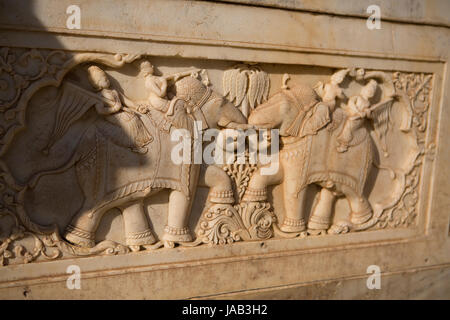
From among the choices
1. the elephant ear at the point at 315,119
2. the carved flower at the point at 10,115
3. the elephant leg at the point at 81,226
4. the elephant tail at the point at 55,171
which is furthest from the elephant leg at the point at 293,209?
the carved flower at the point at 10,115

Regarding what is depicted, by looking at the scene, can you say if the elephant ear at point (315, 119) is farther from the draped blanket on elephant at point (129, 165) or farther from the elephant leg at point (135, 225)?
the elephant leg at point (135, 225)

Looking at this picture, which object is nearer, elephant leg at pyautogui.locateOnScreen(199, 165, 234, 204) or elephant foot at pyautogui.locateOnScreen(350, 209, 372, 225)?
elephant leg at pyautogui.locateOnScreen(199, 165, 234, 204)

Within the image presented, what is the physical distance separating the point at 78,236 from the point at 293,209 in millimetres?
1385

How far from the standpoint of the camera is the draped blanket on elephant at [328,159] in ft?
9.90

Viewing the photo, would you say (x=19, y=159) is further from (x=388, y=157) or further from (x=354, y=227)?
(x=388, y=157)

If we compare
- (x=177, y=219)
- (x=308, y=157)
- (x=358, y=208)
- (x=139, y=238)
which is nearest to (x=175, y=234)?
(x=177, y=219)

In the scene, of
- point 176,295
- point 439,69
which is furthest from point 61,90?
point 439,69

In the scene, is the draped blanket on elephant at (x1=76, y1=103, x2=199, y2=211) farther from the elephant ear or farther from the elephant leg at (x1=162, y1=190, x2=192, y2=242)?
the elephant ear

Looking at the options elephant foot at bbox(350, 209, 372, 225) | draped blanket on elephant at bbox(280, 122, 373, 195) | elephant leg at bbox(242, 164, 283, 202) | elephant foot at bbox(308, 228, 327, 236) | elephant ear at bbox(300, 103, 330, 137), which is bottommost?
elephant foot at bbox(308, 228, 327, 236)

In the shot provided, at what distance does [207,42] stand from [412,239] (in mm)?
2186

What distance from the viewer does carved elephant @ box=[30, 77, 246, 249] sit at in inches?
101

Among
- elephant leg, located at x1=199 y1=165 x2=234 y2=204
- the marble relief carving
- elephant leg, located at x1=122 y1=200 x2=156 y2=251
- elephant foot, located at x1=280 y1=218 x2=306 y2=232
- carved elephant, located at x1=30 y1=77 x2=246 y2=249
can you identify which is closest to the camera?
the marble relief carving

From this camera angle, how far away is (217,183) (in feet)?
9.43

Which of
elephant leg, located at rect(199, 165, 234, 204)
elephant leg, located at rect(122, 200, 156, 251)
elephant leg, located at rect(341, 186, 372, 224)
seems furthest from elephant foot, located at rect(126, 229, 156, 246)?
elephant leg, located at rect(341, 186, 372, 224)
